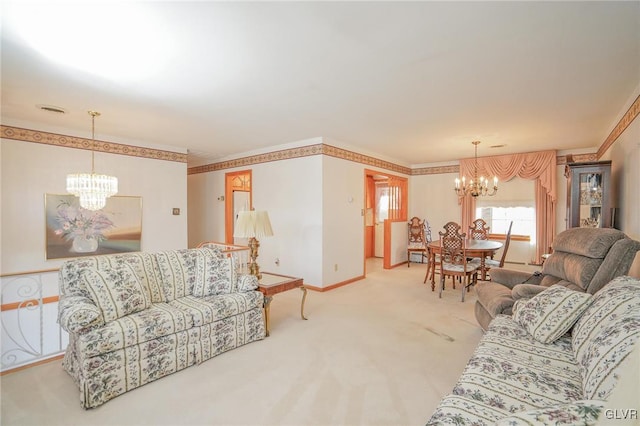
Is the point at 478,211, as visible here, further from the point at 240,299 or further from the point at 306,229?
the point at 240,299

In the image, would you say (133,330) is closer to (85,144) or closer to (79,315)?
(79,315)

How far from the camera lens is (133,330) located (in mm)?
2232

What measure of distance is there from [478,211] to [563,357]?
5.59 m

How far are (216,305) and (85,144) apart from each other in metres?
3.55

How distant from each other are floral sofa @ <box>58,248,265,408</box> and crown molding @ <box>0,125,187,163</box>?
2.70m

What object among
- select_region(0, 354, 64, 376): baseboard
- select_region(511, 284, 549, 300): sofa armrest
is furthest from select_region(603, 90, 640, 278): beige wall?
select_region(0, 354, 64, 376): baseboard

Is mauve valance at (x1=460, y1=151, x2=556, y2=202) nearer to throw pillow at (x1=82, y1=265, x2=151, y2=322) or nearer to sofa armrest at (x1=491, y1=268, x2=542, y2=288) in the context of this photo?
sofa armrest at (x1=491, y1=268, x2=542, y2=288)

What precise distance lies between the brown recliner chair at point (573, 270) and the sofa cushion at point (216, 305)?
218 centimetres

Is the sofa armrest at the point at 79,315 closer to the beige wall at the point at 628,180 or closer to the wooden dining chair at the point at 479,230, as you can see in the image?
the beige wall at the point at 628,180

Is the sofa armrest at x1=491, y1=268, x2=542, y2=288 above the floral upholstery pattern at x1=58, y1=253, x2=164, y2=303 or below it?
below

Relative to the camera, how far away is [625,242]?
2.27 meters

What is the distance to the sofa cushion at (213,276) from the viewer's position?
3020 millimetres

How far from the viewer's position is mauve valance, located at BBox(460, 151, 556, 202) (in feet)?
19.0

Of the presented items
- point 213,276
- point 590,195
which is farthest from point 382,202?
point 213,276
